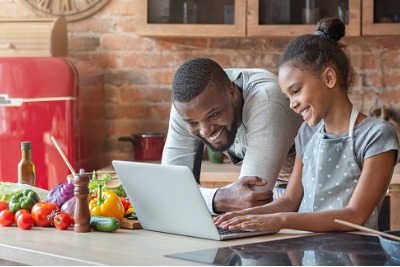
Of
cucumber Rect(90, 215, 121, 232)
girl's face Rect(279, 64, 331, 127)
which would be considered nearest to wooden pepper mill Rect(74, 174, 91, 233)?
cucumber Rect(90, 215, 121, 232)

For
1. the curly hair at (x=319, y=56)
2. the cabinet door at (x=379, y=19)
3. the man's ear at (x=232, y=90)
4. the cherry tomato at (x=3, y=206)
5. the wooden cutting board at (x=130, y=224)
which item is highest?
the cabinet door at (x=379, y=19)

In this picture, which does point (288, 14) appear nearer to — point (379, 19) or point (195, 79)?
point (379, 19)

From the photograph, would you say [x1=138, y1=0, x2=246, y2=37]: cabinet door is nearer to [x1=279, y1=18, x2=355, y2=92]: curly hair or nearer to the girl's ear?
[x1=279, y1=18, x2=355, y2=92]: curly hair

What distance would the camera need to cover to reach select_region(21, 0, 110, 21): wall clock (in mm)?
4723

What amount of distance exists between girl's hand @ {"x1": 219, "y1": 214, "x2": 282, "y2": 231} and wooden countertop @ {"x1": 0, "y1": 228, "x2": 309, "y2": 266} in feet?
0.09

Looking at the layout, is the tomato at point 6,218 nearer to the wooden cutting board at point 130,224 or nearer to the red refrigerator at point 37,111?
the wooden cutting board at point 130,224

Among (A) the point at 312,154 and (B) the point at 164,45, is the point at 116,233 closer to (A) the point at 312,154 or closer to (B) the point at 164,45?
(A) the point at 312,154

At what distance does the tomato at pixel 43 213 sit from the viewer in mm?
2295

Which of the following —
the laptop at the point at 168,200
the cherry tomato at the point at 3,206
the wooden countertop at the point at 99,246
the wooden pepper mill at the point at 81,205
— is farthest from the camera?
the cherry tomato at the point at 3,206

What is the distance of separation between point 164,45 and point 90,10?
0.47 metres

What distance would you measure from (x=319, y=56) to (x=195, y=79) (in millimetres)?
393

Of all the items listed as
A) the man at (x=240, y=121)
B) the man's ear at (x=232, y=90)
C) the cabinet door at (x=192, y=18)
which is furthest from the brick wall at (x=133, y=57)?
the man's ear at (x=232, y=90)

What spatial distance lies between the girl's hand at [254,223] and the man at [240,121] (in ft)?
1.02

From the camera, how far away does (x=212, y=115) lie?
8.27 ft
